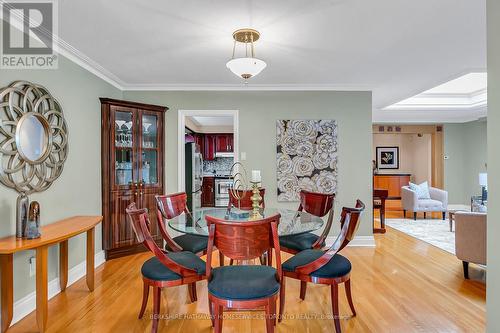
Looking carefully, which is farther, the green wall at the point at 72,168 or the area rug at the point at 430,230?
the area rug at the point at 430,230

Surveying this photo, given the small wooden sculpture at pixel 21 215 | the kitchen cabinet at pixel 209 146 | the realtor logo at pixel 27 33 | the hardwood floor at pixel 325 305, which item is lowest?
the hardwood floor at pixel 325 305

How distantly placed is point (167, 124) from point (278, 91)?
5.93 feet

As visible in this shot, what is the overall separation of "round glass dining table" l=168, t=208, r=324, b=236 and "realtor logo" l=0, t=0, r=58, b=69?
6.26 ft

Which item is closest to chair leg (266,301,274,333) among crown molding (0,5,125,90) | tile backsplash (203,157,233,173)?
crown molding (0,5,125,90)

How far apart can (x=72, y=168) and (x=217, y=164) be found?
5922 millimetres

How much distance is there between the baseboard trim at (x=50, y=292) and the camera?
2361mm

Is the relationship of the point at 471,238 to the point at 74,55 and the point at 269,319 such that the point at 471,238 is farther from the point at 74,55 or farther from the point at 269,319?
the point at 74,55

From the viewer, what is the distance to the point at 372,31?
271 centimetres

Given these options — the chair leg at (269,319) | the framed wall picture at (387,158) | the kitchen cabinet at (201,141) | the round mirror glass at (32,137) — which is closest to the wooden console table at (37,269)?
the round mirror glass at (32,137)

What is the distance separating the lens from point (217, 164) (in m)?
9.04

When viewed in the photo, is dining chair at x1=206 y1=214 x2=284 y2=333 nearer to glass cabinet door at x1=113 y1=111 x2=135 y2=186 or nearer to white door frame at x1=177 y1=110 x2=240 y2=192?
glass cabinet door at x1=113 y1=111 x2=135 y2=186

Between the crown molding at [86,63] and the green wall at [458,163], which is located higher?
the crown molding at [86,63]

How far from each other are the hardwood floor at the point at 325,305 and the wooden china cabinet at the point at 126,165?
44cm

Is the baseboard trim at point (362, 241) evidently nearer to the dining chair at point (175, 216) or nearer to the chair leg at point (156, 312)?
the dining chair at point (175, 216)
